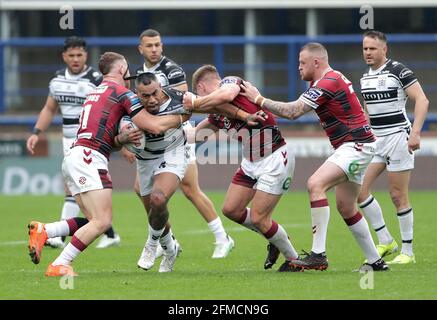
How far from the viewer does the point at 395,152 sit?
12281 mm

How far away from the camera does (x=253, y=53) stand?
26031 mm

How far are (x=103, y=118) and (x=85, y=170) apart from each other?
0.56 meters

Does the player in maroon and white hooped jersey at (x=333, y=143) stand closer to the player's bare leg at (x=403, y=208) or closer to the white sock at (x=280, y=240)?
the white sock at (x=280, y=240)

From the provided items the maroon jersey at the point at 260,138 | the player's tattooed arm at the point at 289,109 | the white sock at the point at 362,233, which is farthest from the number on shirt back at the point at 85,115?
the white sock at the point at 362,233

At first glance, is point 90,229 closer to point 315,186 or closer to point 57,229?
point 57,229

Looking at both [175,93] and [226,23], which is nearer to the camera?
[175,93]

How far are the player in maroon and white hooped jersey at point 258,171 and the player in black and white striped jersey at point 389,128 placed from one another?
5.54 feet

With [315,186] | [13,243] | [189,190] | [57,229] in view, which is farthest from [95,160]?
[13,243]

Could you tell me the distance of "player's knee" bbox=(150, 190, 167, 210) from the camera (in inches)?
417

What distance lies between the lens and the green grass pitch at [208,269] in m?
9.19

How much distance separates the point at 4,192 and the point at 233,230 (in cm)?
807

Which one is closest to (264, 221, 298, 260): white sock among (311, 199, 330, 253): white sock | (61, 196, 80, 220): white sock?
(311, 199, 330, 253): white sock
